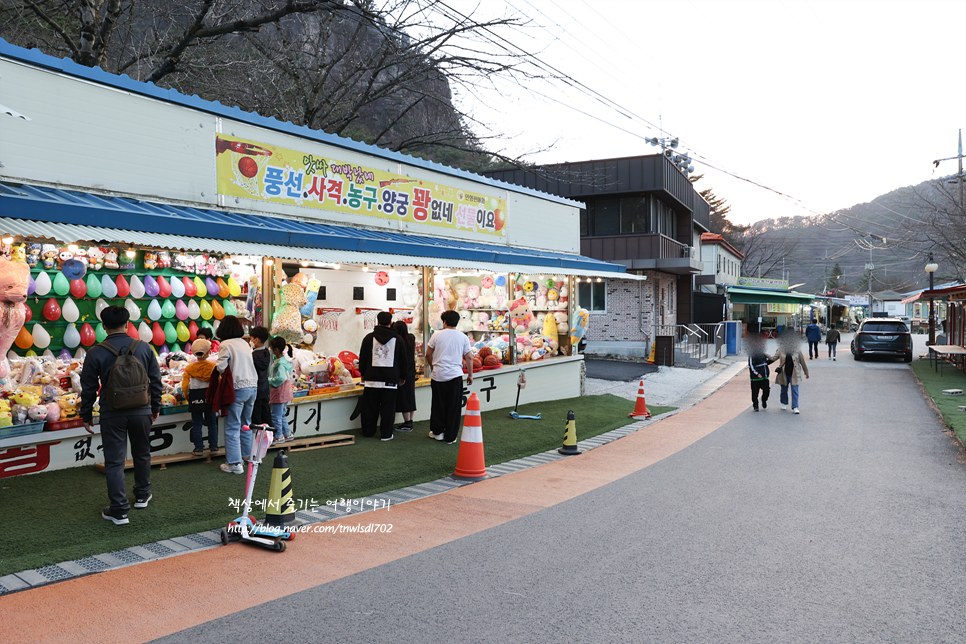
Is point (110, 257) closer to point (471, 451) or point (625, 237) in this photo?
point (471, 451)

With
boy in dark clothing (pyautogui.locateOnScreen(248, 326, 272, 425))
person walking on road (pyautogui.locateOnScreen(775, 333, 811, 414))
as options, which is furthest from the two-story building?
boy in dark clothing (pyautogui.locateOnScreen(248, 326, 272, 425))

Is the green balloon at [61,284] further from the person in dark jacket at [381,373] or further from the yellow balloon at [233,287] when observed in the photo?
the person in dark jacket at [381,373]

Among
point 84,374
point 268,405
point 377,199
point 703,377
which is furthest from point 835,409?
point 84,374

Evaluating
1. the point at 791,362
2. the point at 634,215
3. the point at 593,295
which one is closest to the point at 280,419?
the point at 791,362

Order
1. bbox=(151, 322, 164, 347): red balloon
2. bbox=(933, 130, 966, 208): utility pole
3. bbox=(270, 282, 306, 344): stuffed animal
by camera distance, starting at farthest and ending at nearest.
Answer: bbox=(933, 130, 966, 208): utility pole, bbox=(270, 282, 306, 344): stuffed animal, bbox=(151, 322, 164, 347): red balloon

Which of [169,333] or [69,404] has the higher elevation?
[169,333]

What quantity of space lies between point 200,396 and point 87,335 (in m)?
1.88

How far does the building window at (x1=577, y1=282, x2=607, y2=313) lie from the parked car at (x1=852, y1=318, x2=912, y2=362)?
37.8 ft

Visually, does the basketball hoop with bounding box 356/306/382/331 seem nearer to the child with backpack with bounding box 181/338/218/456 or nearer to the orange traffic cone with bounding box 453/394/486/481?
the child with backpack with bounding box 181/338/218/456

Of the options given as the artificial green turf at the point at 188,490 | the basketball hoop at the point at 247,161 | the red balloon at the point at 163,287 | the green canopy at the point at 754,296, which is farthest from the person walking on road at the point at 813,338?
the red balloon at the point at 163,287

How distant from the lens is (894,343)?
87.4 ft

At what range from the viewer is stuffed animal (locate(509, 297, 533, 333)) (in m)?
14.1

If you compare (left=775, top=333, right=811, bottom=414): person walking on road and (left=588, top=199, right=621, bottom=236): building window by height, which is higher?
(left=588, top=199, right=621, bottom=236): building window

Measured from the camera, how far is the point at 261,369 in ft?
26.4
